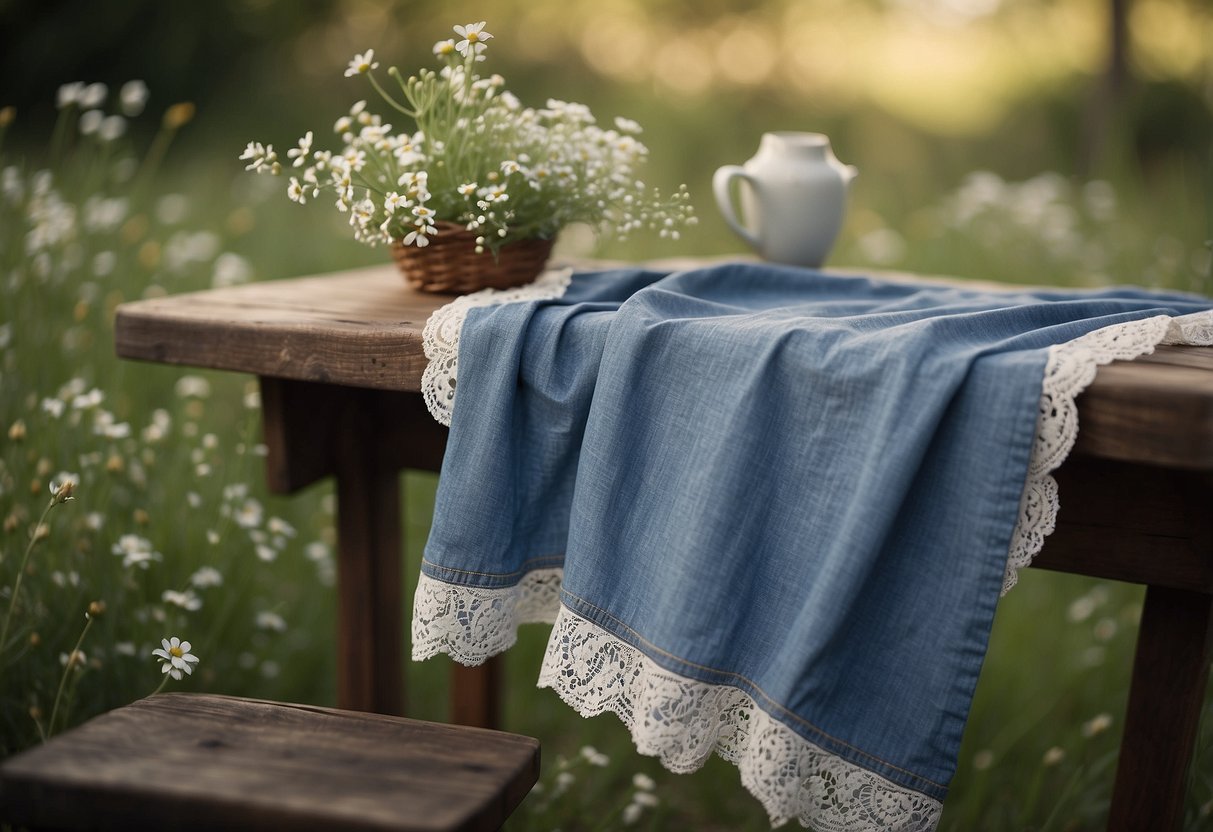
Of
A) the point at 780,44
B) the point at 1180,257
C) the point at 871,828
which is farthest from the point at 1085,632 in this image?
the point at 780,44

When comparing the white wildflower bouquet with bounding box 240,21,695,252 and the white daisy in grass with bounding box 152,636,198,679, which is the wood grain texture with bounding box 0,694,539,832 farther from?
the white wildflower bouquet with bounding box 240,21,695,252

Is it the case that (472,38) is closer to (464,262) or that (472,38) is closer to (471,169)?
(471,169)

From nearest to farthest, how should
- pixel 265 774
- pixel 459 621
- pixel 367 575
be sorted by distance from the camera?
1. pixel 265 774
2. pixel 459 621
3. pixel 367 575

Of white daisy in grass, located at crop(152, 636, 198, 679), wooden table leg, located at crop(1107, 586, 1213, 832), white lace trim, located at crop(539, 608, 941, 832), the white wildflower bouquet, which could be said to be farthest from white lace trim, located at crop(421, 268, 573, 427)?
wooden table leg, located at crop(1107, 586, 1213, 832)

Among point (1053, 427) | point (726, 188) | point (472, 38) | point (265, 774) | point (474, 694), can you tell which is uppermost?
point (472, 38)

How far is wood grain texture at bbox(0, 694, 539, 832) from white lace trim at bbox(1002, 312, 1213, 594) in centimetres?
59

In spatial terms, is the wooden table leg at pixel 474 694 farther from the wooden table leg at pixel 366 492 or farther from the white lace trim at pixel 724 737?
the white lace trim at pixel 724 737

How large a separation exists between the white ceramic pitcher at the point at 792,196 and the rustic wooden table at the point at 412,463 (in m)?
0.64

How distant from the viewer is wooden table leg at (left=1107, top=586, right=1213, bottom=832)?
4.44ft

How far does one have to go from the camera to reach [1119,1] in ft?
17.3

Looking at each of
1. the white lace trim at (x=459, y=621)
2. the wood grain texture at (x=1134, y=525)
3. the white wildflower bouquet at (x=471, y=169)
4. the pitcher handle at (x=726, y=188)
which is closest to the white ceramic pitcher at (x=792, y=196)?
the pitcher handle at (x=726, y=188)

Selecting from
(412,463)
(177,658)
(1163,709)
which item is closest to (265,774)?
(177,658)

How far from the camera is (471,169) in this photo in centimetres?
159

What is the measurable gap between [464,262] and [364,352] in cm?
27
